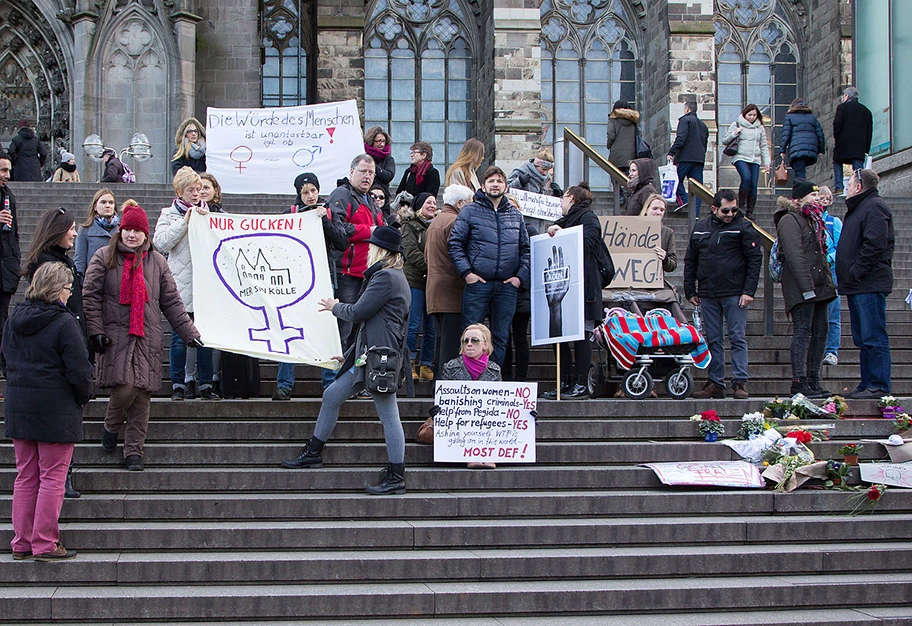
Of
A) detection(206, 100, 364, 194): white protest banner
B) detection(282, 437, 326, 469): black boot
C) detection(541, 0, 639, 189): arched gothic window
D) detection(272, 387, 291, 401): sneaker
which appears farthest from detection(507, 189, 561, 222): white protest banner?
detection(541, 0, 639, 189): arched gothic window

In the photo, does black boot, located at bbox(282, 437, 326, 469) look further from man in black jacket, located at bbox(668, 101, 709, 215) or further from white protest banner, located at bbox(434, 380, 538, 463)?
man in black jacket, located at bbox(668, 101, 709, 215)

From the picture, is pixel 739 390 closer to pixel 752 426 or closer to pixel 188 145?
pixel 752 426

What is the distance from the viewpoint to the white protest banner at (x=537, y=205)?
1229 centimetres

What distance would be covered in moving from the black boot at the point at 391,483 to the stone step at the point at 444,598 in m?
0.94

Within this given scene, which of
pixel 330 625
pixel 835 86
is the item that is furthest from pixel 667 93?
pixel 330 625

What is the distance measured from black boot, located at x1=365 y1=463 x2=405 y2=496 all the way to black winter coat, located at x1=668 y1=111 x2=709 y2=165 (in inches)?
381

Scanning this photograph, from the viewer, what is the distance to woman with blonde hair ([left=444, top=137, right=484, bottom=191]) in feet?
34.8

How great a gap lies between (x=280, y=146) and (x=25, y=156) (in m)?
4.67

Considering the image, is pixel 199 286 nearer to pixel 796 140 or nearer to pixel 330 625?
pixel 330 625

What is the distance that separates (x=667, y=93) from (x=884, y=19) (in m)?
7.70

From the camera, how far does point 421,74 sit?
2744cm

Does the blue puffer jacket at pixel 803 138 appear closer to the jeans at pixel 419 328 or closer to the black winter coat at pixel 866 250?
the black winter coat at pixel 866 250

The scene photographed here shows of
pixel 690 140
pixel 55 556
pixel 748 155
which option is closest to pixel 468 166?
pixel 55 556

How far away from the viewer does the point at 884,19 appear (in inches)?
711
